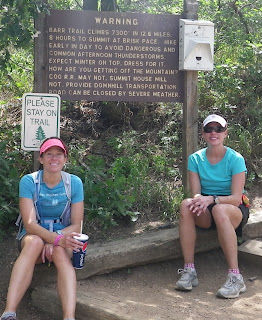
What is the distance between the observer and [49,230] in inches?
161

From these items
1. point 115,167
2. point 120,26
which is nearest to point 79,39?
point 120,26

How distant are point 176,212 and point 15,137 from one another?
2.14 meters

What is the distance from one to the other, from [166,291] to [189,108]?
2.04 metres

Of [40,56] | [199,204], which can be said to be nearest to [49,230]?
[199,204]

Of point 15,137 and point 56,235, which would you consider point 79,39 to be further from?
point 56,235

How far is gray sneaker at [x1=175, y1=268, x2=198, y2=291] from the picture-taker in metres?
4.32

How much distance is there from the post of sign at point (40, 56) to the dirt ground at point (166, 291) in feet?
4.41

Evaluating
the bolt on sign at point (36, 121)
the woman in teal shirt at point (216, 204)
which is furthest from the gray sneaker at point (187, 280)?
the bolt on sign at point (36, 121)

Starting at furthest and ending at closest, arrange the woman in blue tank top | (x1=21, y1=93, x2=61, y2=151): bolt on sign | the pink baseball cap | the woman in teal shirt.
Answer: (x1=21, y1=93, x2=61, y2=151): bolt on sign → the woman in teal shirt → the pink baseball cap → the woman in blue tank top

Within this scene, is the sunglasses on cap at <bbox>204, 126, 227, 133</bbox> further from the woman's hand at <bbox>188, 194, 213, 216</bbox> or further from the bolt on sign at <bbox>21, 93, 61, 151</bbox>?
the bolt on sign at <bbox>21, 93, 61, 151</bbox>

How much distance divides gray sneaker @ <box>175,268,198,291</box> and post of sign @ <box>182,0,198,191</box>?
1.35 m

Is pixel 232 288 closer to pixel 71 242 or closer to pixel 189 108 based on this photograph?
pixel 71 242

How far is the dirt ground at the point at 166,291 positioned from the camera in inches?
154

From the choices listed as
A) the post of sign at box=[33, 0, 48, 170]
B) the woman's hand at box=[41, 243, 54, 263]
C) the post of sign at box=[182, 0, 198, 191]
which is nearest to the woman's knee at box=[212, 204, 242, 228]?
the post of sign at box=[182, 0, 198, 191]
